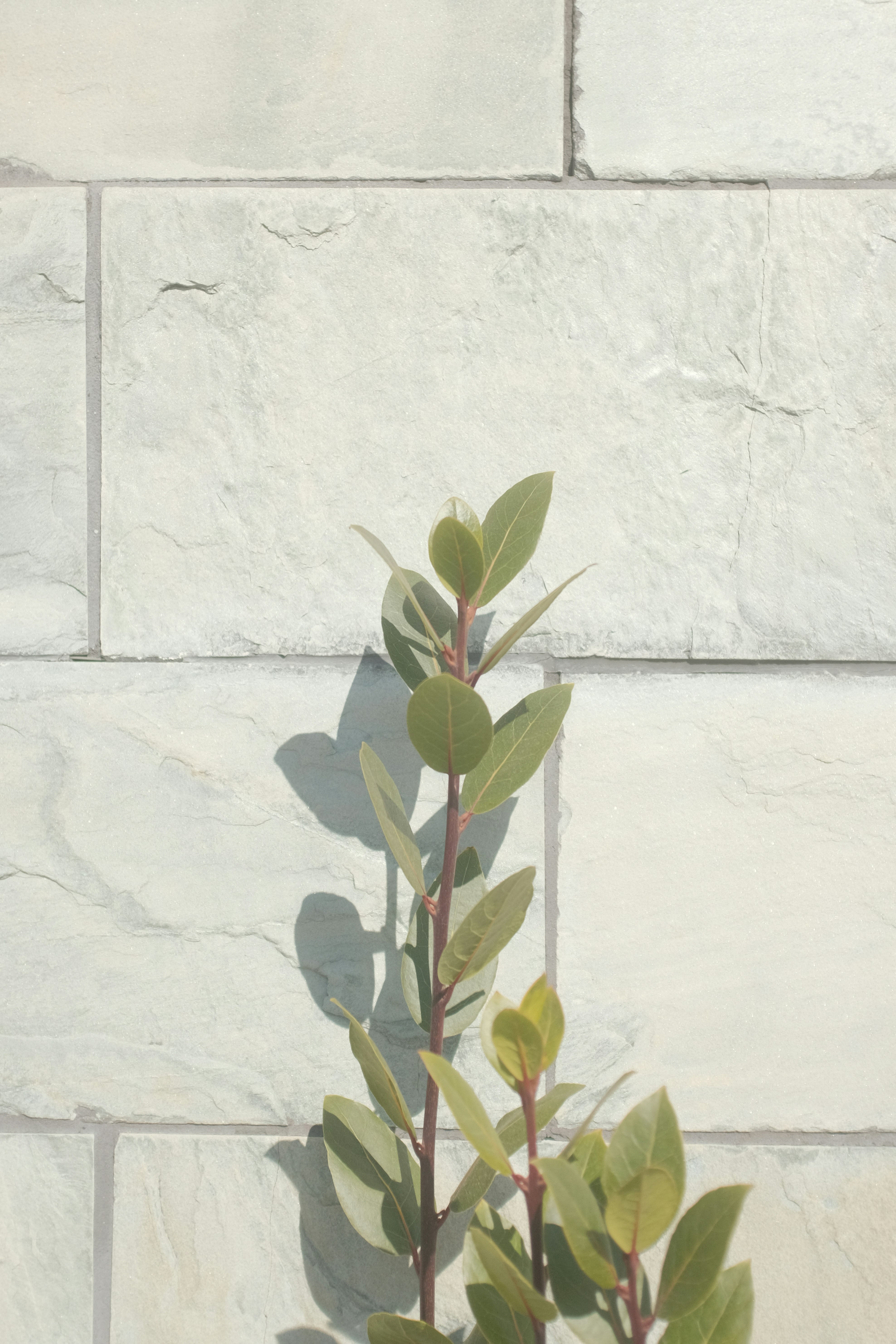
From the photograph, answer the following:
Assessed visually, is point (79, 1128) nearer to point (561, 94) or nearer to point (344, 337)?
point (344, 337)

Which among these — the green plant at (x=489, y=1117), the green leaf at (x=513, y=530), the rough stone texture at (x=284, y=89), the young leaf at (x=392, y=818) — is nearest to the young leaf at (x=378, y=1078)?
the green plant at (x=489, y=1117)

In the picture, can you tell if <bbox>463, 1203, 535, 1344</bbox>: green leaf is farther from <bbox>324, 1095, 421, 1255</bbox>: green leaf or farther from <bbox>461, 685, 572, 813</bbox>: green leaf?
<bbox>461, 685, 572, 813</bbox>: green leaf

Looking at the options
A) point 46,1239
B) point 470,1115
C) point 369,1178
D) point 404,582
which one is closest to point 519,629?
point 404,582

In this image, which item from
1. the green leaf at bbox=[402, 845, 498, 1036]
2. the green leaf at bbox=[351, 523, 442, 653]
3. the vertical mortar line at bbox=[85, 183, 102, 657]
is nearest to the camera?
the green leaf at bbox=[351, 523, 442, 653]

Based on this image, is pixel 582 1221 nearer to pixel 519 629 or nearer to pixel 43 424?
pixel 519 629

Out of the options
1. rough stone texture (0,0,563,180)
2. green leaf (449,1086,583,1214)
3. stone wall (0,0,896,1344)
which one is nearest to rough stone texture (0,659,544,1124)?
stone wall (0,0,896,1344)

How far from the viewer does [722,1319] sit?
58 cm

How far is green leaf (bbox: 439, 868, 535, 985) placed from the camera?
1.98ft

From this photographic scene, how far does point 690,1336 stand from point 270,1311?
1.24 ft

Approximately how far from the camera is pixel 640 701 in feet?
2.64

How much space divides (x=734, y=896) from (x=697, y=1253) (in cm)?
30

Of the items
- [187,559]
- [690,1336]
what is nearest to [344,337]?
[187,559]

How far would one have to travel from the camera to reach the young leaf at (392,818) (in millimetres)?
665

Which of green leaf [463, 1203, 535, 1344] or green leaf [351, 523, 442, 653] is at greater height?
green leaf [351, 523, 442, 653]
